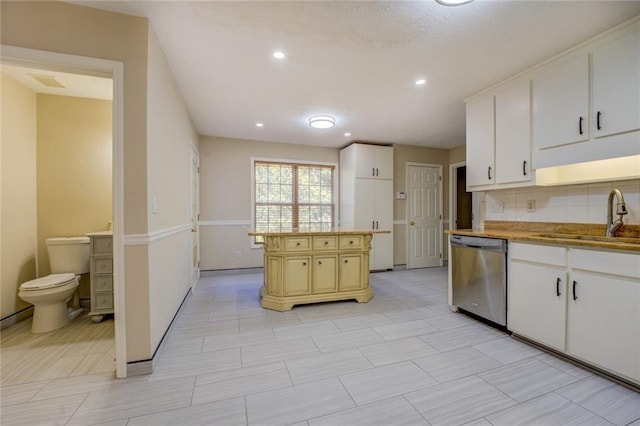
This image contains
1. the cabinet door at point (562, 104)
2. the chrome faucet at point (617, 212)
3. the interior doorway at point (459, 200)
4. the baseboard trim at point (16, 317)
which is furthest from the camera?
the interior doorway at point (459, 200)

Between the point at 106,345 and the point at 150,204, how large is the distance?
1.40 meters

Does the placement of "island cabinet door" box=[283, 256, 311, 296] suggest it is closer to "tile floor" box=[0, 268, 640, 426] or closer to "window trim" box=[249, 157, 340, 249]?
"tile floor" box=[0, 268, 640, 426]

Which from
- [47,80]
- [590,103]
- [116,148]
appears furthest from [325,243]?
[47,80]

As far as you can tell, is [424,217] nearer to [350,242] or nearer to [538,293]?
[350,242]

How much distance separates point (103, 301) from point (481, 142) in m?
4.37

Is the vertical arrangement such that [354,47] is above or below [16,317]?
above

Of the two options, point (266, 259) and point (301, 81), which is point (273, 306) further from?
point (301, 81)

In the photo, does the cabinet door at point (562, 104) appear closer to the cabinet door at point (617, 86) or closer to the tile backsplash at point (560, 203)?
the cabinet door at point (617, 86)

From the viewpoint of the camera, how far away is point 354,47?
83.8 inches

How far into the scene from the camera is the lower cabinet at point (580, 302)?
1.66 meters

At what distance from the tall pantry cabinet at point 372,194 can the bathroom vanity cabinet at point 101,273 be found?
3.48 metres

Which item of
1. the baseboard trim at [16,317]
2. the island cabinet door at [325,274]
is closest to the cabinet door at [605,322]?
the island cabinet door at [325,274]

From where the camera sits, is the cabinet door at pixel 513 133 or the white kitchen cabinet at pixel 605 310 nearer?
the white kitchen cabinet at pixel 605 310

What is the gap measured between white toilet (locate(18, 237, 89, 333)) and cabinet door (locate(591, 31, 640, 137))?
15.8 ft
